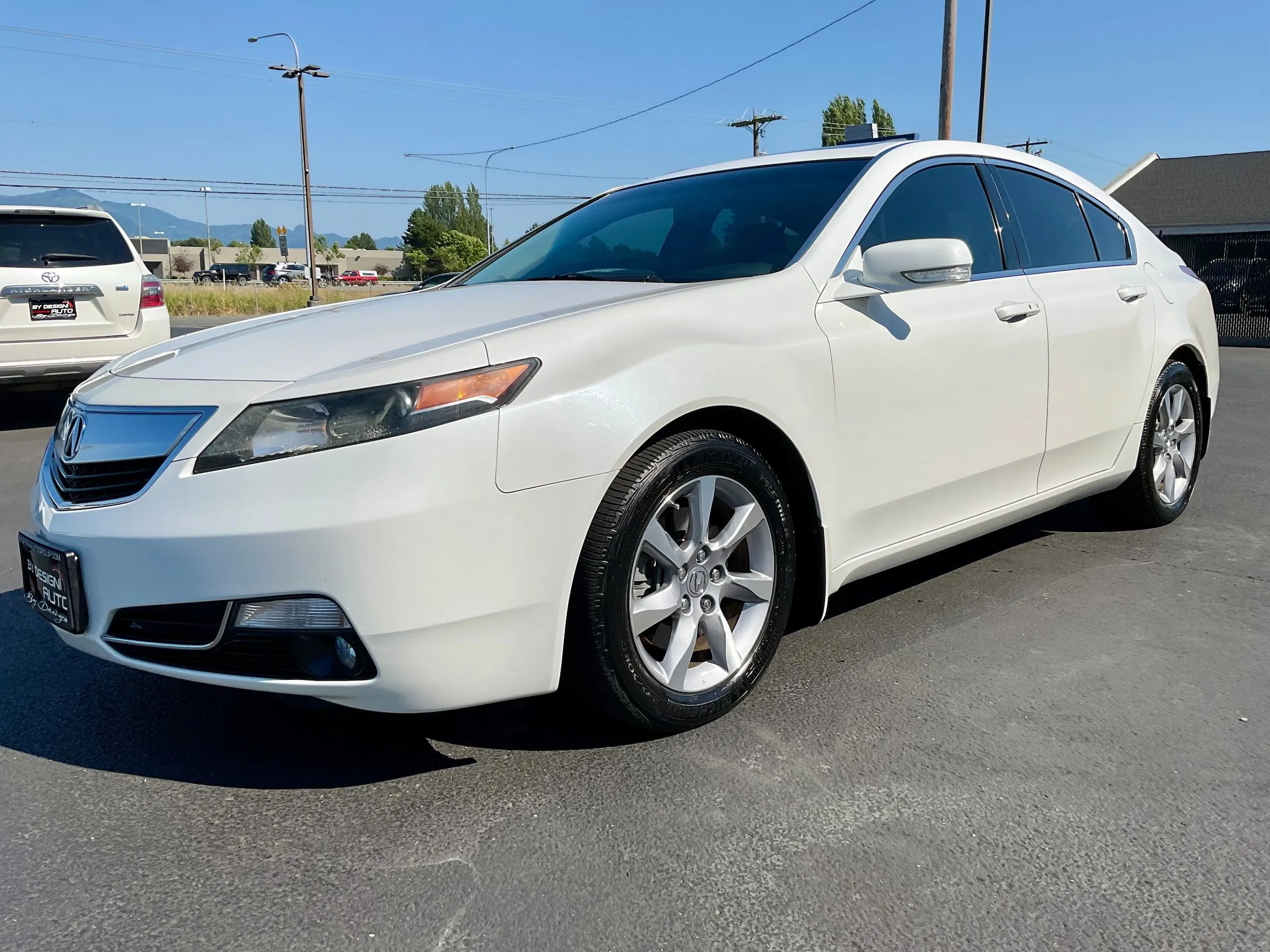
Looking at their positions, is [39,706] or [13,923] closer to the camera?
[13,923]

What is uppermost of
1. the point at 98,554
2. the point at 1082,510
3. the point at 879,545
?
the point at 98,554

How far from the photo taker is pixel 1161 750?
271 centimetres

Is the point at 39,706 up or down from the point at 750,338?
down

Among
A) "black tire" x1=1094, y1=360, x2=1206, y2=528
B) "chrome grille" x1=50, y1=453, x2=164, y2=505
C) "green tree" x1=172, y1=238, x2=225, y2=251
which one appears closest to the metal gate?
"black tire" x1=1094, y1=360, x2=1206, y2=528

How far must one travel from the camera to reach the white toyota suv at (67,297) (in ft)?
25.1

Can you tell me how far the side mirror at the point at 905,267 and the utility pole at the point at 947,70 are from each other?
16.2 metres

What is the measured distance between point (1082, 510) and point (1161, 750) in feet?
9.25

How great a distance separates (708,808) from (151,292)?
7315mm

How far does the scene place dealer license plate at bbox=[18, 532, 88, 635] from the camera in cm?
249

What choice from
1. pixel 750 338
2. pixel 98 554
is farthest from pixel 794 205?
pixel 98 554

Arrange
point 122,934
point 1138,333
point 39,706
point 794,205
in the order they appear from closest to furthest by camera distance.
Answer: point 122,934, point 39,706, point 794,205, point 1138,333

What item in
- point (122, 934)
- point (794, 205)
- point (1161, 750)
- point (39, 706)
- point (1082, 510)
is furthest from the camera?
point (1082, 510)

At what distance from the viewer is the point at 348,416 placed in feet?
7.59

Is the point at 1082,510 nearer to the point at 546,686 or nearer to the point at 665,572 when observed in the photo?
the point at 665,572
